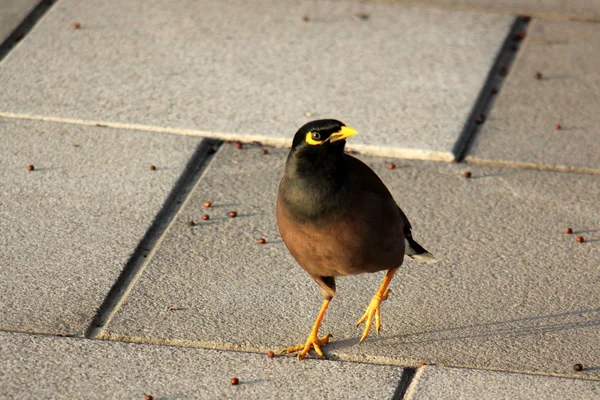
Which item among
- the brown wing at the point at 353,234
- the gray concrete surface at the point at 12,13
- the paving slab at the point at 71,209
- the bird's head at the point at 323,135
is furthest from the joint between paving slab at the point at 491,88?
the gray concrete surface at the point at 12,13

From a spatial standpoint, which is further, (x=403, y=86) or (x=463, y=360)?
(x=403, y=86)

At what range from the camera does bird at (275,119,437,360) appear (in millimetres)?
3832

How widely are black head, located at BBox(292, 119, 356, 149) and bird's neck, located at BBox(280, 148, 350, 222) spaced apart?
6 centimetres

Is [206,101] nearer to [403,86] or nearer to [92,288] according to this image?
[403,86]

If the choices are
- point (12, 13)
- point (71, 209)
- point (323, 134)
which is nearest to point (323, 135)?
point (323, 134)

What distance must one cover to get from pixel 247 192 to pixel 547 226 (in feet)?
5.31

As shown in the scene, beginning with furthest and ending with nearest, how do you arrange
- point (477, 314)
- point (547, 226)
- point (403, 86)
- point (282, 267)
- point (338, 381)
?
point (403, 86) < point (547, 226) < point (282, 267) < point (477, 314) < point (338, 381)

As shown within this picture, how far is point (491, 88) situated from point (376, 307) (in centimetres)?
277

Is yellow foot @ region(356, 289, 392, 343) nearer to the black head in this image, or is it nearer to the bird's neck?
the bird's neck

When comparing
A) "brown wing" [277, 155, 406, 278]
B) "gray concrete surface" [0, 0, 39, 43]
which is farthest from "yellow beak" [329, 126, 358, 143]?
"gray concrete surface" [0, 0, 39, 43]

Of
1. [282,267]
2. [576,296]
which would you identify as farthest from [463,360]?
[282,267]

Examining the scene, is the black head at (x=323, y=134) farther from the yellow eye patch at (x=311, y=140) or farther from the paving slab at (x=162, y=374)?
the paving slab at (x=162, y=374)

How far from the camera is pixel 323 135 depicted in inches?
148

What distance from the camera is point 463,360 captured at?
4074 mm
